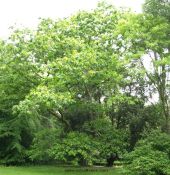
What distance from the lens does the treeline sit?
19078mm

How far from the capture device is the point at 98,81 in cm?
2114

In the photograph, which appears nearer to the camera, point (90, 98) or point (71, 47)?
point (71, 47)

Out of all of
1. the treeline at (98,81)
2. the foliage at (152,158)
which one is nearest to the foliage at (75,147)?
the treeline at (98,81)

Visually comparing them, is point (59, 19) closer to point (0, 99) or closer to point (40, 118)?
point (0, 99)

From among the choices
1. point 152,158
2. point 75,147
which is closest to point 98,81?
point 75,147

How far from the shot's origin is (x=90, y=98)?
23594mm

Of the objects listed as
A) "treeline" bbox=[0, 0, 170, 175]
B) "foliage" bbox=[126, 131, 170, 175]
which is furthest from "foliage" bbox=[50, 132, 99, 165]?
"foliage" bbox=[126, 131, 170, 175]

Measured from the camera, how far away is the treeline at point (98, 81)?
62.6 feet

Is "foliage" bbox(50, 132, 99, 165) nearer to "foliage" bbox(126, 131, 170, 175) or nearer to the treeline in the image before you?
the treeline

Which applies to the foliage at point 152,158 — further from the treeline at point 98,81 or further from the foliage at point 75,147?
the foliage at point 75,147

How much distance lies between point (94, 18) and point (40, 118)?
1091 cm

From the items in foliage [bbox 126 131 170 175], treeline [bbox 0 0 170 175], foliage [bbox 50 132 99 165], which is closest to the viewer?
foliage [bbox 126 131 170 175]

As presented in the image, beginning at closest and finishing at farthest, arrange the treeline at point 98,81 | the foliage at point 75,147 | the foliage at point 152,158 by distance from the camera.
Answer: the foliage at point 152,158 < the treeline at point 98,81 < the foliage at point 75,147

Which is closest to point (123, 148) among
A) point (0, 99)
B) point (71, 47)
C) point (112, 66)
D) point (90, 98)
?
point (90, 98)
